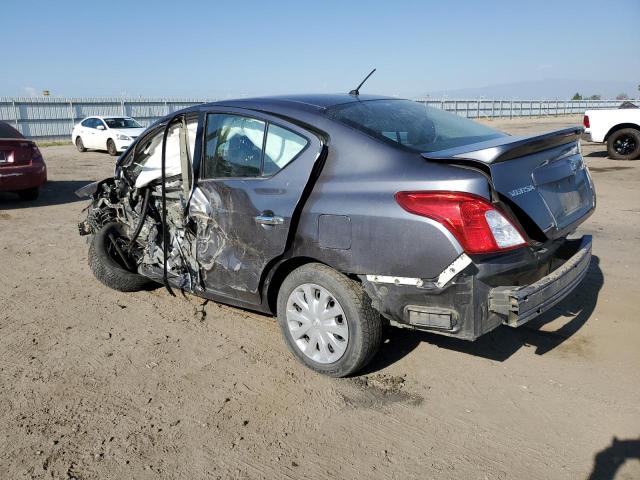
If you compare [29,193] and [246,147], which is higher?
[246,147]

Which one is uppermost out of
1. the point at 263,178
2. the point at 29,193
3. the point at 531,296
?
the point at 263,178

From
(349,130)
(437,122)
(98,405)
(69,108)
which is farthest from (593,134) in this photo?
(69,108)

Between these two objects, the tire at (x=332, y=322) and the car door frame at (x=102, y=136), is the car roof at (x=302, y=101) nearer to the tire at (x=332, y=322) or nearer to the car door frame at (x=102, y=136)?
the tire at (x=332, y=322)

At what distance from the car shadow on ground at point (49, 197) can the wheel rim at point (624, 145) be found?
13.1 m

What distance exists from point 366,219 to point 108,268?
10.1 ft

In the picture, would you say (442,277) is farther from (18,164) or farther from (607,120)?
(607,120)

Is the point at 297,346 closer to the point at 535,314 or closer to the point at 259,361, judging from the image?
the point at 259,361

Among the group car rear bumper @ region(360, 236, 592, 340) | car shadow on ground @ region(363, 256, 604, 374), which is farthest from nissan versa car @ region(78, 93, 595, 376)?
car shadow on ground @ region(363, 256, 604, 374)

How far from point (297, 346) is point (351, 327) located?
1.69 feet

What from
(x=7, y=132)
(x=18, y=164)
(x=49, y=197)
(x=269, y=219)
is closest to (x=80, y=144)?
(x=49, y=197)

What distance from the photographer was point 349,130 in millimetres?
3408

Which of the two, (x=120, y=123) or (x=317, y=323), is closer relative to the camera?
(x=317, y=323)

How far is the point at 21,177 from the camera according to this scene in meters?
9.65

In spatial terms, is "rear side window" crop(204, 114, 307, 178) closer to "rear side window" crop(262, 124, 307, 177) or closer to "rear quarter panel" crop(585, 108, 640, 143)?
"rear side window" crop(262, 124, 307, 177)
